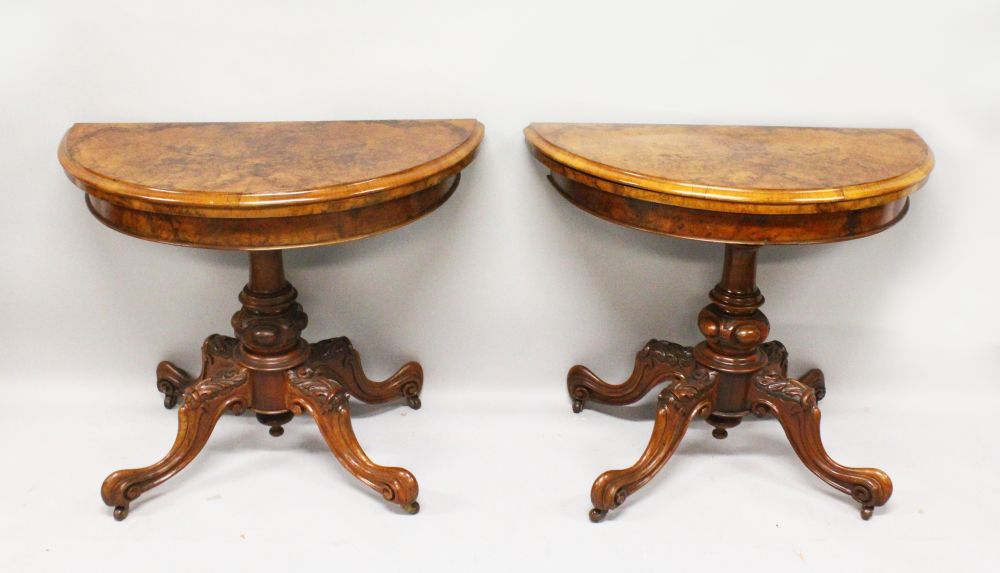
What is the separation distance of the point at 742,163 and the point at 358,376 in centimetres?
114

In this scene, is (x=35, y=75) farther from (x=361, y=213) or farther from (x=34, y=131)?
(x=361, y=213)

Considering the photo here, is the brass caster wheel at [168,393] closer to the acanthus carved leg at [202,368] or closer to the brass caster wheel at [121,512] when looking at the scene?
the acanthus carved leg at [202,368]

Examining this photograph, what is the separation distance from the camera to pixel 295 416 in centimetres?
280

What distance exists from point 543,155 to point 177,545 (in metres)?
1.16

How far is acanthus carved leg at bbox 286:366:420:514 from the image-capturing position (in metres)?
2.38

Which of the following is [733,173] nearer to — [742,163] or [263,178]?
[742,163]

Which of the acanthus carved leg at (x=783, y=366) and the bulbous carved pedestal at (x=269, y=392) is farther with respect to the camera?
the acanthus carved leg at (x=783, y=366)

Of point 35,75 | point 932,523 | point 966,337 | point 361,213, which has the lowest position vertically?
point 932,523

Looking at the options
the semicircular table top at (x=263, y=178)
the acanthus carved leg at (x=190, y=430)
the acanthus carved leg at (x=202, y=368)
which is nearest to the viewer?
the semicircular table top at (x=263, y=178)

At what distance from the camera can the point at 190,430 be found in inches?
97.5

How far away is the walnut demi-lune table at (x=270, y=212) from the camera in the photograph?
6.79ft

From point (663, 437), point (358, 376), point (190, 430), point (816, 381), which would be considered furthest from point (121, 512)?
point (816, 381)

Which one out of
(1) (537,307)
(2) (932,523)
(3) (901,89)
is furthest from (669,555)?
(3) (901,89)

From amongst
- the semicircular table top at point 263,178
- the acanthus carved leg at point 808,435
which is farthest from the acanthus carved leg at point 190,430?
the acanthus carved leg at point 808,435
